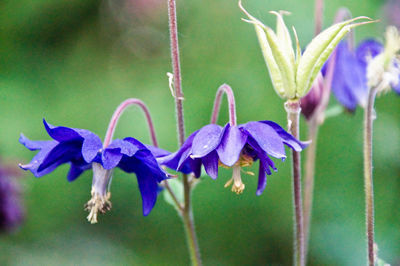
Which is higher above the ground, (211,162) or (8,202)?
(211,162)

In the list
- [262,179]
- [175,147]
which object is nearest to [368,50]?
[262,179]

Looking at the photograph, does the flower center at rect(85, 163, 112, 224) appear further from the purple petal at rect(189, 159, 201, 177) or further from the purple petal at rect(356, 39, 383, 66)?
the purple petal at rect(356, 39, 383, 66)

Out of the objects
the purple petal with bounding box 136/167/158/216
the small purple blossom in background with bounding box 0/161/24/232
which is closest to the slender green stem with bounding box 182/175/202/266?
the purple petal with bounding box 136/167/158/216

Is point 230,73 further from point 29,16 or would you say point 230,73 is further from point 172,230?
point 29,16

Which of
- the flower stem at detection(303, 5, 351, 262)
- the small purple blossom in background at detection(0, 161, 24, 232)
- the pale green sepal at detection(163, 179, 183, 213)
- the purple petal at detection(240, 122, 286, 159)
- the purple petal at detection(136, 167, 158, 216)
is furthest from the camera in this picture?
the small purple blossom in background at detection(0, 161, 24, 232)

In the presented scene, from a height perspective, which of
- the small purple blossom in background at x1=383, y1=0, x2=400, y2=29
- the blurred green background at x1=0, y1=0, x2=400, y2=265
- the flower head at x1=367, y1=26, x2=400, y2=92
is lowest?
the blurred green background at x1=0, y1=0, x2=400, y2=265

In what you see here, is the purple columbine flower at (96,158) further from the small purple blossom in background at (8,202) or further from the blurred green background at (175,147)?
the blurred green background at (175,147)

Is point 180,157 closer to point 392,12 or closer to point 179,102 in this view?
point 179,102

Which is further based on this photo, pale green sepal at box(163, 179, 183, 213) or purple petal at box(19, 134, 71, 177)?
pale green sepal at box(163, 179, 183, 213)
